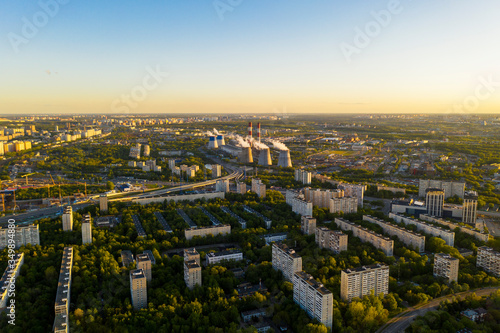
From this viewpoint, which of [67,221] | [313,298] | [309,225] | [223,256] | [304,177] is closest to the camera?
[313,298]

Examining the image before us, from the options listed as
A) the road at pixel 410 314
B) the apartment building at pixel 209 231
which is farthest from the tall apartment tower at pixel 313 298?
the apartment building at pixel 209 231

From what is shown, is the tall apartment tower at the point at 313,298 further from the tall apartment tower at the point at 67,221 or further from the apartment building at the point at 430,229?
the tall apartment tower at the point at 67,221

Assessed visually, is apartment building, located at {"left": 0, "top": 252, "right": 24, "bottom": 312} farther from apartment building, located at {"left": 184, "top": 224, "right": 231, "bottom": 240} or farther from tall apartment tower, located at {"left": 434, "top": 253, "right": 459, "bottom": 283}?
tall apartment tower, located at {"left": 434, "top": 253, "right": 459, "bottom": 283}

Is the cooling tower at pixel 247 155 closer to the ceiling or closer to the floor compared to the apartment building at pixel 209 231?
closer to the ceiling

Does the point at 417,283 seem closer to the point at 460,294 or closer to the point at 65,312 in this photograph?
the point at 460,294

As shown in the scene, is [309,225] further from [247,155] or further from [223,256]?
[247,155]

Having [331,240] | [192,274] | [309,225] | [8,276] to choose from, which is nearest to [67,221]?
[8,276]
